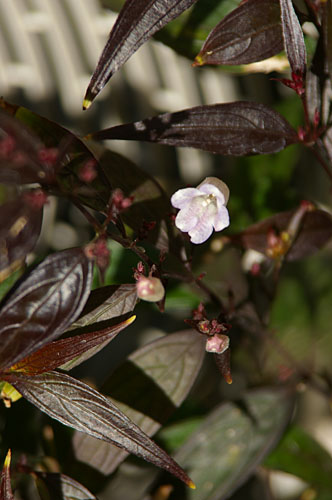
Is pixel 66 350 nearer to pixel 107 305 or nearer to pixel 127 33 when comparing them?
pixel 107 305

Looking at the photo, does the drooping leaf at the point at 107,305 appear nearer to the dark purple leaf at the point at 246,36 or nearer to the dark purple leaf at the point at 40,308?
the dark purple leaf at the point at 40,308

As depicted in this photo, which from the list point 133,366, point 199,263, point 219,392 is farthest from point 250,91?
point 133,366

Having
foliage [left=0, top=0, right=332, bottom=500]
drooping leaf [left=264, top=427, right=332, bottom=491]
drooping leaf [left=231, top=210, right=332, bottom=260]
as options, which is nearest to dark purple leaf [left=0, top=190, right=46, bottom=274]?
foliage [left=0, top=0, right=332, bottom=500]

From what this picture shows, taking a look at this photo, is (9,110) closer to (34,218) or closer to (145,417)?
(34,218)

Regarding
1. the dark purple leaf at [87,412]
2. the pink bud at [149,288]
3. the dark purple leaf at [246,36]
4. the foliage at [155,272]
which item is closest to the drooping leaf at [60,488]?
the foliage at [155,272]

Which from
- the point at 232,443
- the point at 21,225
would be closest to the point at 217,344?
the point at 21,225
